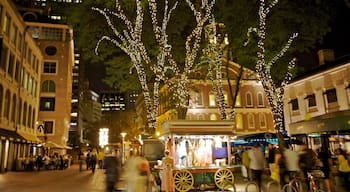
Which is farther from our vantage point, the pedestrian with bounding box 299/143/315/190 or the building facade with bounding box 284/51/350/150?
the building facade with bounding box 284/51/350/150

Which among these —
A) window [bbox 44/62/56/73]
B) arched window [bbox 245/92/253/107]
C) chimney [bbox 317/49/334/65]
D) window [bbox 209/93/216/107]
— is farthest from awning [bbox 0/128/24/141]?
arched window [bbox 245/92/253/107]

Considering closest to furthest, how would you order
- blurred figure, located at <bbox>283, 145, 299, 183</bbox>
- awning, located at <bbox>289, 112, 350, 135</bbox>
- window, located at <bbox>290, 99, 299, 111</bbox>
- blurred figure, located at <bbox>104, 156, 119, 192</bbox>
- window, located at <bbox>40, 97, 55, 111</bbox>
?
blurred figure, located at <bbox>104, 156, 119, 192</bbox>
blurred figure, located at <bbox>283, 145, 299, 183</bbox>
awning, located at <bbox>289, 112, 350, 135</bbox>
window, located at <bbox>290, 99, 299, 111</bbox>
window, located at <bbox>40, 97, 55, 111</bbox>

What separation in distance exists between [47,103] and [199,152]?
1473 inches

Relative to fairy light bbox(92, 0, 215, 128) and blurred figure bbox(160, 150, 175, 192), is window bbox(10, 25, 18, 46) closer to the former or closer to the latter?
fairy light bbox(92, 0, 215, 128)

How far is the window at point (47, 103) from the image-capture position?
146ft

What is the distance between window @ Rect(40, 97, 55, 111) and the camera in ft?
146

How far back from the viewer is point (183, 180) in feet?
37.3

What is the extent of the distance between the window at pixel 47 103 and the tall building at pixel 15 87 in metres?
10.4

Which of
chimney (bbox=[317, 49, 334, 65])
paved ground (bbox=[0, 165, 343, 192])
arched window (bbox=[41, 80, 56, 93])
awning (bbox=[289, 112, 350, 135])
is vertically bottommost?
paved ground (bbox=[0, 165, 343, 192])

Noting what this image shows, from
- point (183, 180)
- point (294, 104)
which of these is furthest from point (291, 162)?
point (294, 104)

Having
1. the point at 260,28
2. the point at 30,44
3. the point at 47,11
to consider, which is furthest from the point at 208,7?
the point at 47,11

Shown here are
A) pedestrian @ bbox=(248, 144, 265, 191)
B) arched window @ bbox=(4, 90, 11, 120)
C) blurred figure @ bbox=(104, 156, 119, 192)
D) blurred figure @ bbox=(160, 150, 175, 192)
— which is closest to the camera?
blurred figure @ bbox=(104, 156, 119, 192)

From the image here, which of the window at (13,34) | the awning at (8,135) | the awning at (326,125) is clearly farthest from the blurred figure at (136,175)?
the window at (13,34)

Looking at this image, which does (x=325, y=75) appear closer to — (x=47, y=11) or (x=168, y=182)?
(x=168, y=182)
